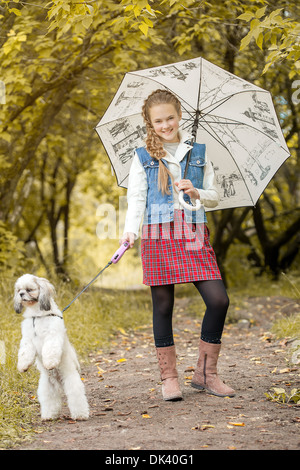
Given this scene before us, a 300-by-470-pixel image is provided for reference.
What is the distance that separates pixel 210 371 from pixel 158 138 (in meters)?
1.58

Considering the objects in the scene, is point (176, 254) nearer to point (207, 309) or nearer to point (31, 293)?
point (207, 309)

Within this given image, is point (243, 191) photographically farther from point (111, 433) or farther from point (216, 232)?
point (216, 232)

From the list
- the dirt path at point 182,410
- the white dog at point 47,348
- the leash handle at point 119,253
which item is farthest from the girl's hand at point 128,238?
the dirt path at point 182,410

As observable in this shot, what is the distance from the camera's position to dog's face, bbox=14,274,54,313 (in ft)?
10.6

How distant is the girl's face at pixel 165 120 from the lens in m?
3.66

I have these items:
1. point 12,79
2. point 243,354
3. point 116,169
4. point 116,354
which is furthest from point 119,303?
point 116,169

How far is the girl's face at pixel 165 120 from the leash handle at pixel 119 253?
0.76 meters

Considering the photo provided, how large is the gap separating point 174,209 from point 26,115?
4.31 metres

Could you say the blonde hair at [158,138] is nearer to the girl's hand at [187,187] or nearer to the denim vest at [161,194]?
the denim vest at [161,194]

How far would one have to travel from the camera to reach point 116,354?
566 cm

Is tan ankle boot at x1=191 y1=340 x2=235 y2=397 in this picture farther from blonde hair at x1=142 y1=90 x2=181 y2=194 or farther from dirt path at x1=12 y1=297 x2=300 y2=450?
blonde hair at x1=142 y1=90 x2=181 y2=194

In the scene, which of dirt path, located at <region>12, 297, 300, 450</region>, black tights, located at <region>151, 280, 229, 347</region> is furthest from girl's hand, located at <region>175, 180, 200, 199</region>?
dirt path, located at <region>12, 297, 300, 450</region>

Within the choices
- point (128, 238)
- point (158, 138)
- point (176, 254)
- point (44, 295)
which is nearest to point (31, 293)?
point (44, 295)

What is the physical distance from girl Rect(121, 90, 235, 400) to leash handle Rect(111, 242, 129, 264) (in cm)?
12
